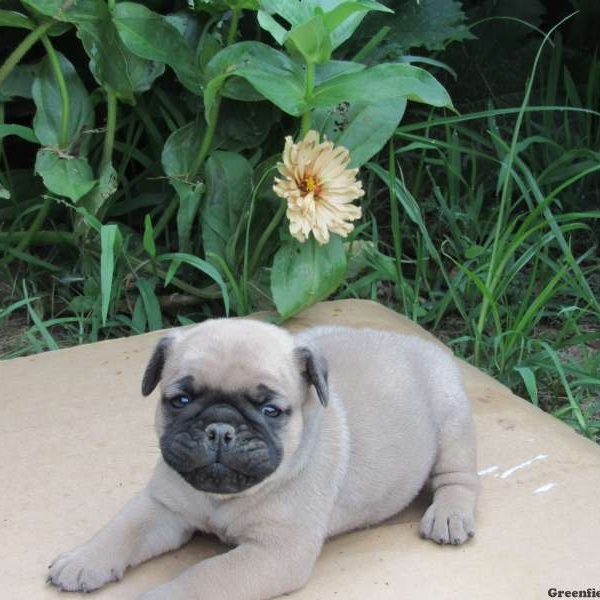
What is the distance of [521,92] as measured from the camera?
21.1 ft

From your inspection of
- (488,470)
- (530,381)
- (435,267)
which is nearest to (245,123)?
(435,267)

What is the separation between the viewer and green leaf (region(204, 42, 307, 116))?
4.32 m

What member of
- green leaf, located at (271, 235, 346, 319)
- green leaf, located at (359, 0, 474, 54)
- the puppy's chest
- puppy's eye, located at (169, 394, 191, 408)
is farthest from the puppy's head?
green leaf, located at (359, 0, 474, 54)

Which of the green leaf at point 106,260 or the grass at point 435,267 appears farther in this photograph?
the grass at point 435,267

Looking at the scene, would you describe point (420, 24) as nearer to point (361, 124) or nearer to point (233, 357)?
point (361, 124)

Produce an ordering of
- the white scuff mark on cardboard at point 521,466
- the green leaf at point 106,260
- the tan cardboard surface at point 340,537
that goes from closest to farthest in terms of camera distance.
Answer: the tan cardboard surface at point 340,537
the white scuff mark on cardboard at point 521,466
the green leaf at point 106,260

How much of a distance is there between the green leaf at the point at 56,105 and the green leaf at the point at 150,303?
2.24 ft

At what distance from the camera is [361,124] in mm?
4848

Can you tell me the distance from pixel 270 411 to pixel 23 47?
2.46 m

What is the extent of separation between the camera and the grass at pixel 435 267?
4.88m

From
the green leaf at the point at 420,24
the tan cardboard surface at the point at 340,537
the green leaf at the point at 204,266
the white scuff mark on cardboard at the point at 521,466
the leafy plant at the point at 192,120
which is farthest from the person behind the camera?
the green leaf at the point at 420,24

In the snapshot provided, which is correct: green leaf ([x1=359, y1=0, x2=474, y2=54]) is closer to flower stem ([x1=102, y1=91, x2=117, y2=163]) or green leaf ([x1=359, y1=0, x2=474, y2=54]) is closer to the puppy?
flower stem ([x1=102, y1=91, x2=117, y2=163])

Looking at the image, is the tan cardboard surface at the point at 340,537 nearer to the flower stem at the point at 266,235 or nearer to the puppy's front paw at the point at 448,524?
the puppy's front paw at the point at 448,524

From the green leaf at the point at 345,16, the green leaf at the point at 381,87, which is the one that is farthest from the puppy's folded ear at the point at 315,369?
the green leaf at the point at 345,16
